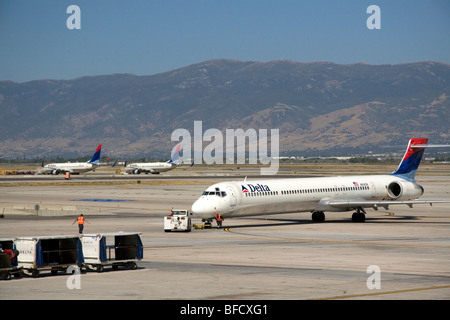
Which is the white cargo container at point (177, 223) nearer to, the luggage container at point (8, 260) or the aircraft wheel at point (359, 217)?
the aircraft wheel at point (359, 217)

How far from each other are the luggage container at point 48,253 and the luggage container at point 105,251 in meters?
0.48

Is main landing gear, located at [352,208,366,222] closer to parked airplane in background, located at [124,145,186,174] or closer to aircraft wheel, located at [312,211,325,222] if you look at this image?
aircraft wheel, located at [312,211,325,222]

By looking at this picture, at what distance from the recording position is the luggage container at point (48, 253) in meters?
31.2

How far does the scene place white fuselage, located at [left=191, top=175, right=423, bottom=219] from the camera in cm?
5431

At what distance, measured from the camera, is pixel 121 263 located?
33375 millimetres

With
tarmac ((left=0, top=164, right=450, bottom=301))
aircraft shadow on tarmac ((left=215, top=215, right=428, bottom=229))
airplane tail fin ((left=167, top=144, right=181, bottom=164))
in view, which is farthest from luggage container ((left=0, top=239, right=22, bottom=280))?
airplane tail fin ((left=167, top=144, right=181, bottom=164))

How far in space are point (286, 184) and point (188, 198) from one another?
1380 inches

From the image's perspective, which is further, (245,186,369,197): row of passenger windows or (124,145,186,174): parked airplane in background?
(124,145,186,174): parked airplane in background

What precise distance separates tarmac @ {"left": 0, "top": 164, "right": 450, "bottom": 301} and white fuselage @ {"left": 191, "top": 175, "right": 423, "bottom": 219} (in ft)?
4.88

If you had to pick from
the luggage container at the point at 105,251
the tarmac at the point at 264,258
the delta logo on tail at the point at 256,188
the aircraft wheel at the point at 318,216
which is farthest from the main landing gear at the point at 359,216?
the luggage container at the point at 105,251
